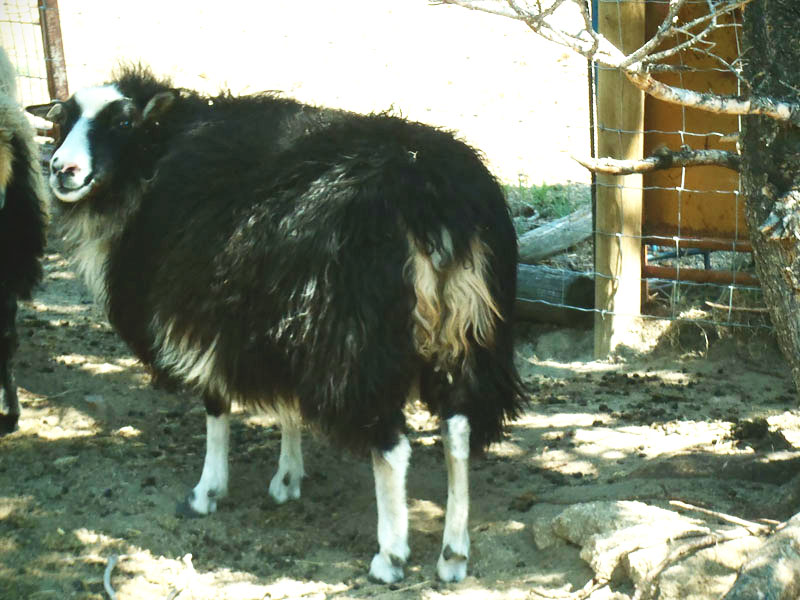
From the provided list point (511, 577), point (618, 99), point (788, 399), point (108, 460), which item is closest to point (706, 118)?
point (618, 99)

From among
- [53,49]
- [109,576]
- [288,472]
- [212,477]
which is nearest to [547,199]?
[288,472]

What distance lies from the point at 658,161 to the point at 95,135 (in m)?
2.55

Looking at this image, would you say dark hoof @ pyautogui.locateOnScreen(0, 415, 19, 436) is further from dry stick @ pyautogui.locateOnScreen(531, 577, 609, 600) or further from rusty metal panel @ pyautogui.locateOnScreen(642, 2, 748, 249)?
rusty metal panel @ pyautogui.locateOnScreen(642, 2, 748, 249)

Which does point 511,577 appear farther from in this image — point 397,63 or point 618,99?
point 397,63

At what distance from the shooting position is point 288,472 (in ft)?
15.8

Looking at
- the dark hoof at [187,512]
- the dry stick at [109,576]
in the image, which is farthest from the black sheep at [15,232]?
the dry stick at [109,576]

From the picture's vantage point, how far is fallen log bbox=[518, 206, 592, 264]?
6902mm

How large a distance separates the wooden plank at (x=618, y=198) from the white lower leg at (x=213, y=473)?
2631 mm

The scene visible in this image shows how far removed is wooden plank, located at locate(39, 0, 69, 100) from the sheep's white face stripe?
12.0 ft

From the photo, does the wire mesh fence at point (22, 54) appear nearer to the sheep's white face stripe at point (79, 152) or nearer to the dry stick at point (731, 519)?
the sheep's white face stripe at point (79, 152)

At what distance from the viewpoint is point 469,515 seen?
177 inches

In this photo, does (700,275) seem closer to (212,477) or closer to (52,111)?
(212,477)

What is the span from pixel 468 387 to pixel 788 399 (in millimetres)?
2354

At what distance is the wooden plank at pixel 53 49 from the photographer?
8117 mm
